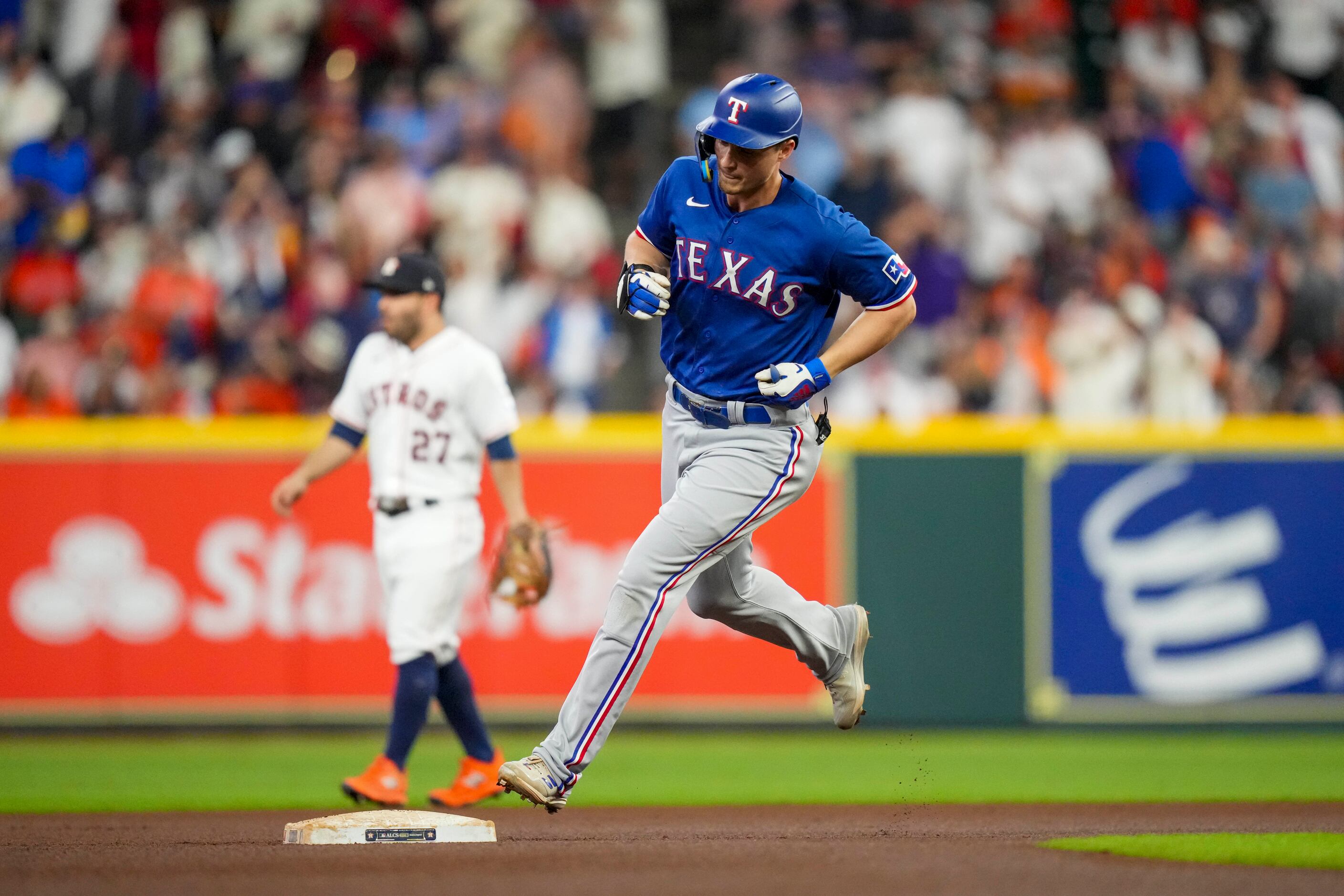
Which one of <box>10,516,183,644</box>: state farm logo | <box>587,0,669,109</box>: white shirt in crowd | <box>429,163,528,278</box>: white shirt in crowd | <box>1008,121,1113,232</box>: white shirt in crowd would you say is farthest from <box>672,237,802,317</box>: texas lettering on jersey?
<box>587,0,669,109</box>: white shirt in crowd

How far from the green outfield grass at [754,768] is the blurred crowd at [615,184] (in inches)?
102

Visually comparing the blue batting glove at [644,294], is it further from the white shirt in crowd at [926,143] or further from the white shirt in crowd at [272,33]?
the white shirt in crowd at [272,33]

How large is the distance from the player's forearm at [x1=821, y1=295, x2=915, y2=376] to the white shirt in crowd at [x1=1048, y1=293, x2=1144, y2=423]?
6.80 metres

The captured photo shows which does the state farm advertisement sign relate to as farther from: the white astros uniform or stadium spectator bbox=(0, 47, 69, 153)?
stadium spectator bbox=(0, 47, 69, 153)

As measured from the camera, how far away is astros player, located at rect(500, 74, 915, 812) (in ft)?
20.2

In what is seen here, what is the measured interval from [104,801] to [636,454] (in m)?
4.45

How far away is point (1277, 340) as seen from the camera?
14.1 m

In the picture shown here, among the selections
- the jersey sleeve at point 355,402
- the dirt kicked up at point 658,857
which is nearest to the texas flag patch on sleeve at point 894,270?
the dirt kicked up at point 658,857

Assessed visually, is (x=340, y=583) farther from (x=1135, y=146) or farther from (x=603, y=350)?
(x=1135, y=146)

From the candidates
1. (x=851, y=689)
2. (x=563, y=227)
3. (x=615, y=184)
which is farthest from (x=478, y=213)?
(x=851, y=689)

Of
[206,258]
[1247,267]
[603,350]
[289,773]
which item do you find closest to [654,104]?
[603,350]

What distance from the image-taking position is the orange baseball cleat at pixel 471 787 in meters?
7.85

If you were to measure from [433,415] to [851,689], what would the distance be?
2.26 meters

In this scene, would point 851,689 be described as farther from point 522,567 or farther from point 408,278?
point 408,278
